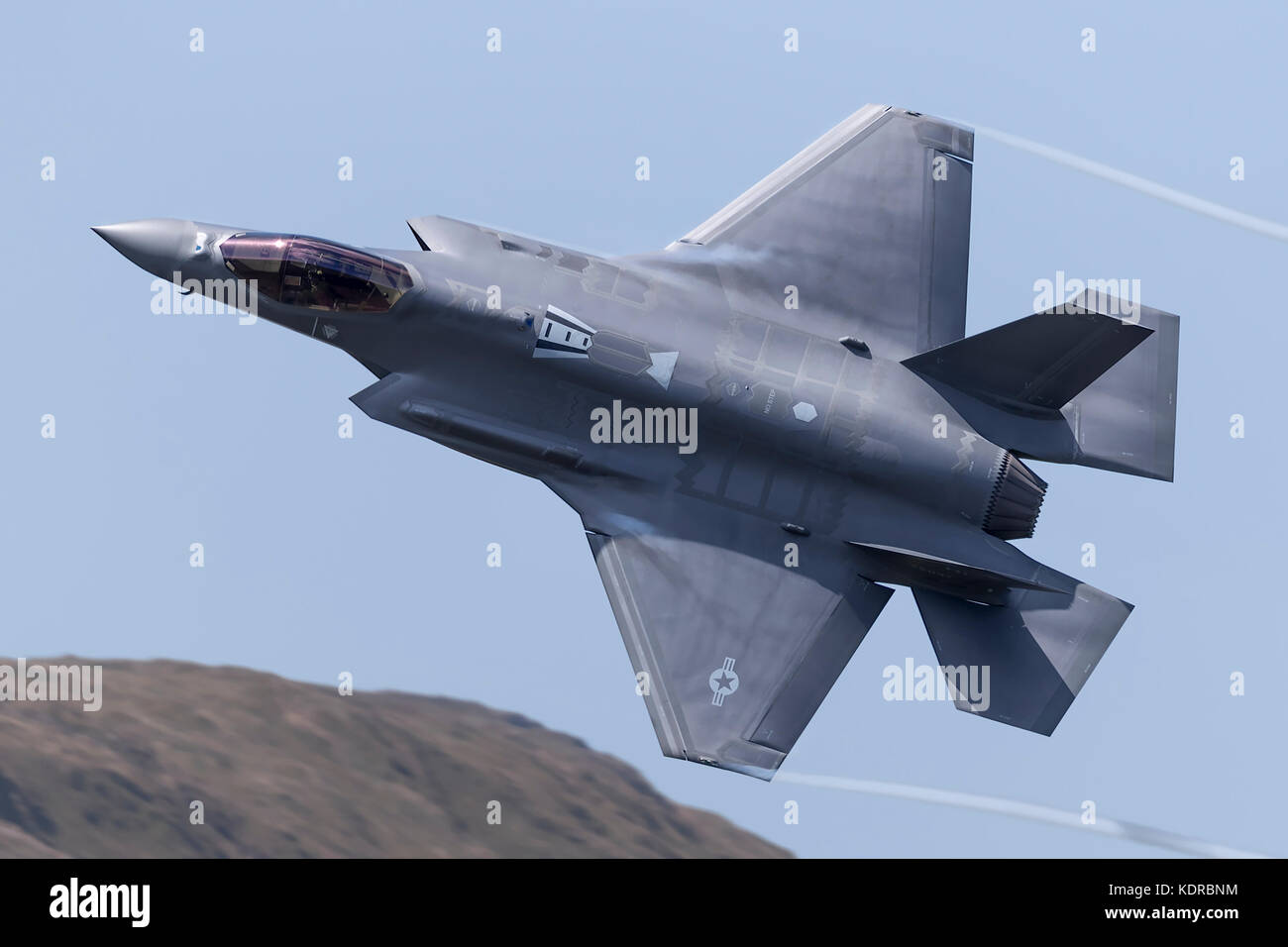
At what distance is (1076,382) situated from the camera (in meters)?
18.6

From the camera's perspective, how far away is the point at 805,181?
20.2 meters

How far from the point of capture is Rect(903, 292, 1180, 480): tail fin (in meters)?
18.2

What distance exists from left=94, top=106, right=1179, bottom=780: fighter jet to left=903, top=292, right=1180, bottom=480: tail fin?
0.12 feet

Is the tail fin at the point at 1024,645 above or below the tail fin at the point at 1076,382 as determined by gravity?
below

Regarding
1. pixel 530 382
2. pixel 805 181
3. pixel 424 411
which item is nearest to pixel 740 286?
pixel 805 181

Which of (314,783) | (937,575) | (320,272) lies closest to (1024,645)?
(937,575)

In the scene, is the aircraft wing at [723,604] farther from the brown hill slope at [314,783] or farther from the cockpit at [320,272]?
the brown hill slope at [314,783]

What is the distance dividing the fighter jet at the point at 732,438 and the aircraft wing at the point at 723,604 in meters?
0.03

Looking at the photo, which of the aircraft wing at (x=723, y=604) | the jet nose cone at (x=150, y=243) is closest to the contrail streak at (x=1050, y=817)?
the aircraft wing at (x=723, y=604)

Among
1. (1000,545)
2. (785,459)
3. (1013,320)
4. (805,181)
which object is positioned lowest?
(1000,545)

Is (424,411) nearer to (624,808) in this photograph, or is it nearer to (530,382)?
(530,382)

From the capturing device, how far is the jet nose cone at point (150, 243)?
60.2ft

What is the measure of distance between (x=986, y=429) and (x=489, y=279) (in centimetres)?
711

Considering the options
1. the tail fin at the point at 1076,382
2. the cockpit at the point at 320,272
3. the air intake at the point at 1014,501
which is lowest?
the air intake at the point at 1014,501
